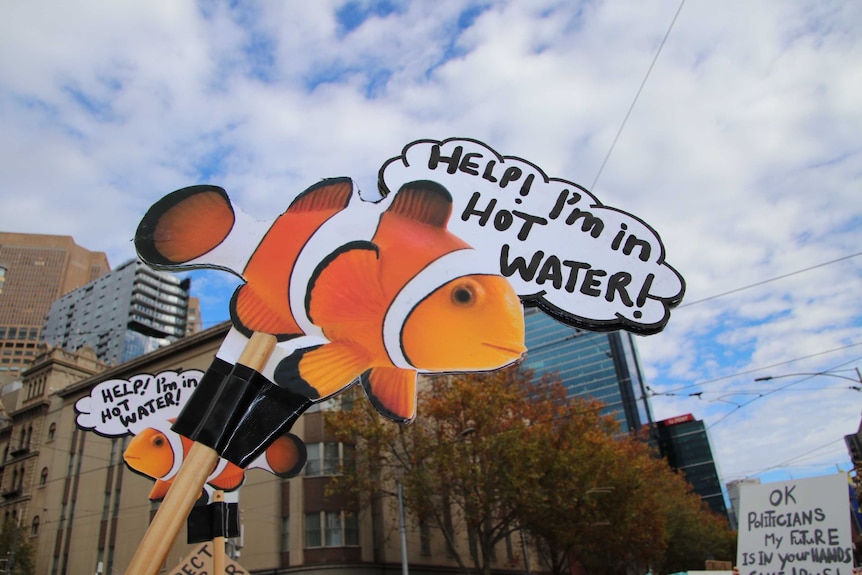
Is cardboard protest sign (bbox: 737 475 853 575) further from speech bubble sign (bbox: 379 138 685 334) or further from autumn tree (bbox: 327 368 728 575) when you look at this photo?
autumn tree (bbox: 327 368 728 575)

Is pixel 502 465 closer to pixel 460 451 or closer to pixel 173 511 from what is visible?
pixel 460 451

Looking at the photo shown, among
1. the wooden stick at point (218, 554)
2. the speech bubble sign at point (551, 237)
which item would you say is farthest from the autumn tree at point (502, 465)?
the speech bubble sign at point (551, 237)

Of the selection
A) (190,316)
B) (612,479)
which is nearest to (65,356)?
(612,479)

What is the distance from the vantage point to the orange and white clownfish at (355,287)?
6.19 meters

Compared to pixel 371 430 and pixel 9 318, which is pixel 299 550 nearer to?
pixel 371 430

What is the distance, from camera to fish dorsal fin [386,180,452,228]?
6.80 m

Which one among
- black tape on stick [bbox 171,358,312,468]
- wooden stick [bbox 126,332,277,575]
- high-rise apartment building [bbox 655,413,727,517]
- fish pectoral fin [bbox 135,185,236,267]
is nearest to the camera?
wooden stick [bbox 126,332,277,575]

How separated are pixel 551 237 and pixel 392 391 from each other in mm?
2378

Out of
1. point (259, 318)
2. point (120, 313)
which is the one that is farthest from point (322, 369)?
point (120, 313)

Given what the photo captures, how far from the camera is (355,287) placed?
6.44 metres

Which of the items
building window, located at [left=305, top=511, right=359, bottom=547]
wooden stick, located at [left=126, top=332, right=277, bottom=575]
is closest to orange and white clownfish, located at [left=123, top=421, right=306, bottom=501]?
wooden stick, located at [left=126, top=332, right=277, bottom=575]

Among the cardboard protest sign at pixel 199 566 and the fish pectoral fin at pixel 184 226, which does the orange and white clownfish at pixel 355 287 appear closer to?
the fish pectoral fin at pixel 184 226

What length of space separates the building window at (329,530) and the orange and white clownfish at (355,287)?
23028mm

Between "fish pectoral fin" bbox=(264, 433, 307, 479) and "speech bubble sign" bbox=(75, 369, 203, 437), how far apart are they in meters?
1.90
